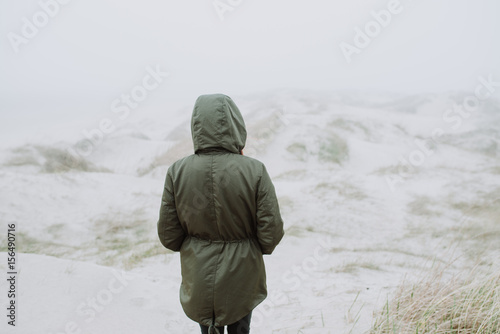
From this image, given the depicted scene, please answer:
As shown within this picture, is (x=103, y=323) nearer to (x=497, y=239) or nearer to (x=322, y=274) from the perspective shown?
(x=322, y=274)

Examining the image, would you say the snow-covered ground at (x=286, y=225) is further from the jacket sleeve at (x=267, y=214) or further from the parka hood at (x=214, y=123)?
the parka hood at (x=214, y=123)

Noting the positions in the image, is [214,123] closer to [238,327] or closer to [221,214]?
[221,214]

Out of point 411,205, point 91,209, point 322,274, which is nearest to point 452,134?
point 411,205

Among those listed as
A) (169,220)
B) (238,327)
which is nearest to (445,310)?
(238,327)

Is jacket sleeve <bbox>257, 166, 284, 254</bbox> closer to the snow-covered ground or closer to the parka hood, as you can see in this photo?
the parka hood

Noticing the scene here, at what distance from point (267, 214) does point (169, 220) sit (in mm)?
631

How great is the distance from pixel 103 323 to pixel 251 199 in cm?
216

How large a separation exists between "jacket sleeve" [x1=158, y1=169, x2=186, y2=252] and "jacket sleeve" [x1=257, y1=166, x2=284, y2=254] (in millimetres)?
532

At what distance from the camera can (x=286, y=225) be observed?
7.18 meters

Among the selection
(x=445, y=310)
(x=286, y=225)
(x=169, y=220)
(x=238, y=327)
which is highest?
(x=169, y=220)

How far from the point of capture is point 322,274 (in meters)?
4.83

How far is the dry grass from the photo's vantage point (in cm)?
252

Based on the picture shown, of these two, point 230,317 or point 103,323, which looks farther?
point 103,323

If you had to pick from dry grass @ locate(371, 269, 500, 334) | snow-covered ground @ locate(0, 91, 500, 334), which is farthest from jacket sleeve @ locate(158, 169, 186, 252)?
dry grass @ locate(371, 269, 500, 334)
